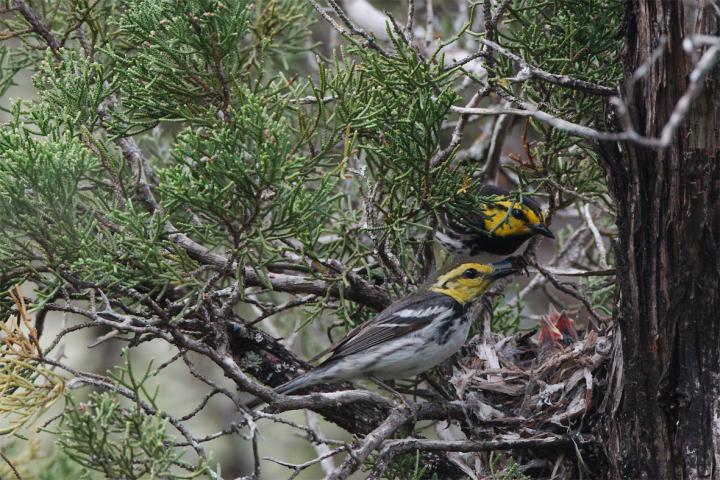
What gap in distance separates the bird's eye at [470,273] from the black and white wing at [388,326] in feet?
1.11

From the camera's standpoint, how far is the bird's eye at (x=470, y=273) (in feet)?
15.1

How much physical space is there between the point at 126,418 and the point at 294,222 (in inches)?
35.2

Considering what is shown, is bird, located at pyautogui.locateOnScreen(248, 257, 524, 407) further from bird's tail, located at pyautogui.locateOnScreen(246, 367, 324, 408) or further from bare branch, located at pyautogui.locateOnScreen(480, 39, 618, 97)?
bare branch, located at pyautogui.locateOnScreen(480, 39, 618, 97)

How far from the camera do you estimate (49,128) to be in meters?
3.23

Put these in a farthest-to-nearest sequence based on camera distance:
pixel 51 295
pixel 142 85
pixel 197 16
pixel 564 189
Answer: pixel 564 189 → pixel 142 85 → pixel 197 16 → pixel 51 295

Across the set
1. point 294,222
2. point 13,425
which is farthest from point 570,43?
point 13,425

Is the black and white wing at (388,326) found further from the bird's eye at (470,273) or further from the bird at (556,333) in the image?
the bird at (556,333)

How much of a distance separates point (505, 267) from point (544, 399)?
935 mm

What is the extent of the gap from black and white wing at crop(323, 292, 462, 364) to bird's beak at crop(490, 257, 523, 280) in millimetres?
414

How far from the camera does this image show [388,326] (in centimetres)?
424

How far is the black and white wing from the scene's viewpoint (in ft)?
13.7

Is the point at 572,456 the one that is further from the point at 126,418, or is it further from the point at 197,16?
the point at 197,16

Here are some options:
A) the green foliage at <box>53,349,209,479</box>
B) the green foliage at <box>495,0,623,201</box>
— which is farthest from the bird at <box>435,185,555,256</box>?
the green foliage at <box>53,349,209,479</box>

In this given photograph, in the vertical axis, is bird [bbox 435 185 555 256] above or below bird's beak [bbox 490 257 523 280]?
above
